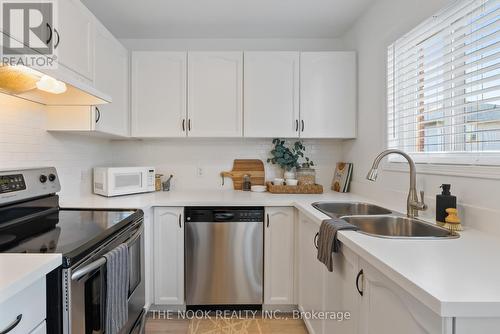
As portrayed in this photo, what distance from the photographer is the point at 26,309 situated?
2.66 feet

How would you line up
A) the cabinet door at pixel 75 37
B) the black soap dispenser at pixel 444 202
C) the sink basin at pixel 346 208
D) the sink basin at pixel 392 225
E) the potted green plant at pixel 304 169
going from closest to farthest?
the black soap dispenser at pixel 444 202
the sink basin at pixel 392 225
the cabinet door at pixel 75 37
the sink basin at pixel 346 208
the potted green plant at pixel 304 169

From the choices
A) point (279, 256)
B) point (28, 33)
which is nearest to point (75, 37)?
point (28, 33)

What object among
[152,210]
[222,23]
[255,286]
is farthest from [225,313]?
[222,23]

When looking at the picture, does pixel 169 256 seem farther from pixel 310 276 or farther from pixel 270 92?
pixel 270 92

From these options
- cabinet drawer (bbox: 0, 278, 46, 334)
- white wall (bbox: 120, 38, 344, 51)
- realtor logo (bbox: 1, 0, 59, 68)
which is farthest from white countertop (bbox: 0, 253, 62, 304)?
white wall (bbox: 120, 38, 344, 51)

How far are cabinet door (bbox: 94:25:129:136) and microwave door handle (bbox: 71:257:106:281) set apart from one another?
1154 millimetres

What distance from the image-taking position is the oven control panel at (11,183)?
1311mm

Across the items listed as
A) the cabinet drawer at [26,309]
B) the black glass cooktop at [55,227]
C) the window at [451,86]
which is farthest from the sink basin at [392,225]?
the cabinet drawer at [26,309]

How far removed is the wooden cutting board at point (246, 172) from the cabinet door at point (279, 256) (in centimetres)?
70

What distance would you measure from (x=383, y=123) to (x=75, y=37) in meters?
2.10

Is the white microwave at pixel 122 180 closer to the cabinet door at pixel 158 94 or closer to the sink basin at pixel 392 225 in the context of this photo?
the cabinet door at pixel 158 94

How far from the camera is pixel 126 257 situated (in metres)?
1.40

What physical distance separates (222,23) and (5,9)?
1.59 m

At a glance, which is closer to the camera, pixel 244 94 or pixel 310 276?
pixel 310 276
